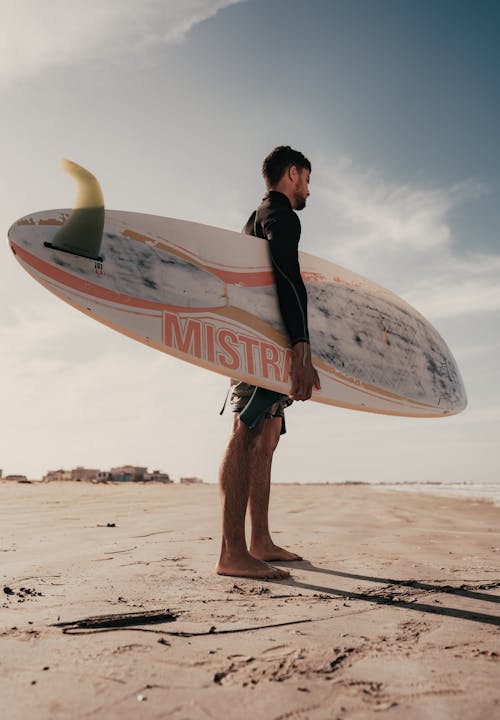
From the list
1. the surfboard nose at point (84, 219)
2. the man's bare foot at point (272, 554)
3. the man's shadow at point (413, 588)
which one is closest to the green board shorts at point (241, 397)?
the man's bare foot at point (272, 554)

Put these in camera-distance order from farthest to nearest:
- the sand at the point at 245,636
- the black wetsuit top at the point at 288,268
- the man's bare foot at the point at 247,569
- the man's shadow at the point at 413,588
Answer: the black wetsuit top at the point at 288,268, the man's bare foot at the point at 247,569, the man's shadow at the point at 413,588, the sand at the point at 245,636

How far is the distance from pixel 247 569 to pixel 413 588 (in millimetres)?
617

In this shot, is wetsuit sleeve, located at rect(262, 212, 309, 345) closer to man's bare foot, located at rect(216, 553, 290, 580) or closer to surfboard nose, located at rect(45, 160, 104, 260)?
surfboard nose, located at rect(45, 160, 104, 260)

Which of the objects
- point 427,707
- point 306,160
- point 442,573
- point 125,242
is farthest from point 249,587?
point 306,160

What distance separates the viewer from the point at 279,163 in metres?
2.72

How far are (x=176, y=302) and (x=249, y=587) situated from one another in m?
1.33

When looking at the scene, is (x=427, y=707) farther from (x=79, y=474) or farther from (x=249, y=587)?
(x=79, y=474)

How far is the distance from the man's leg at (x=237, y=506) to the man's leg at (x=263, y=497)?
19cm

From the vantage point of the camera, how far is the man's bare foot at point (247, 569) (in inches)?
79.9

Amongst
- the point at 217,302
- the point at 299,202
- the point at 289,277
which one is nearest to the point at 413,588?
the point at 289,277

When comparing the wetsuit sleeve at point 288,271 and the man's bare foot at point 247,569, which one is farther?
the wetsuit sleeve at point 288,271

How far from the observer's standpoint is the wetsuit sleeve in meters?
2.46

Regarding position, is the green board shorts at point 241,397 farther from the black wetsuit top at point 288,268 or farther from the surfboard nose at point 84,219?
the surfboard nose at point 84,219

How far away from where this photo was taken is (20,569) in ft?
6.79
